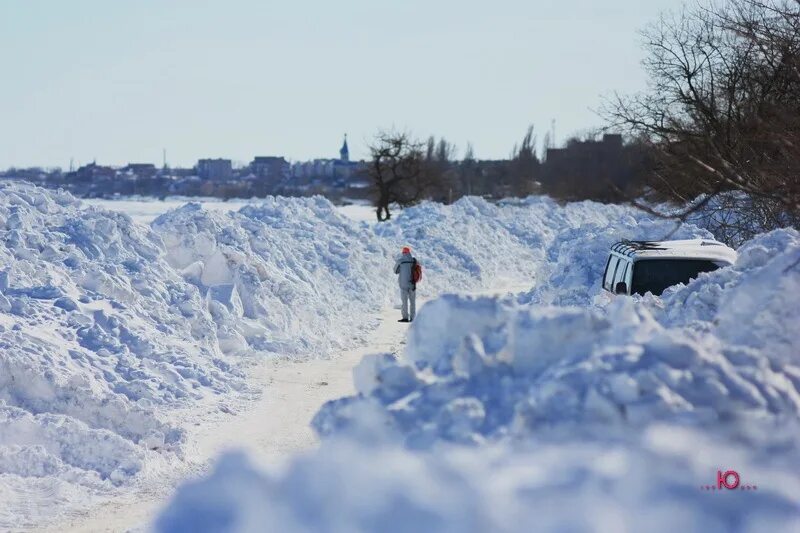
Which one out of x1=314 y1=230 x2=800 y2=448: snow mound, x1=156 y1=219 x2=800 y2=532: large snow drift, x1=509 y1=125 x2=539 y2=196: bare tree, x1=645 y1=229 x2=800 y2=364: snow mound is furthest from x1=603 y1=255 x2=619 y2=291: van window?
x1=509 y1=125 x2=539 y2=196: bare tree

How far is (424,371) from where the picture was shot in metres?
5.14

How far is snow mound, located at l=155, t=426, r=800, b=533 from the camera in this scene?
399 centimetres

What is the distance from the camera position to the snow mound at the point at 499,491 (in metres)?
3.99

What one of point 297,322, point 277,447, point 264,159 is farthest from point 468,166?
point 277,447

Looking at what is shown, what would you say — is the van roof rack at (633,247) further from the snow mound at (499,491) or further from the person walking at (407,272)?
the snow mound at (499,491)

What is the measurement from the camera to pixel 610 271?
13570 millimetres

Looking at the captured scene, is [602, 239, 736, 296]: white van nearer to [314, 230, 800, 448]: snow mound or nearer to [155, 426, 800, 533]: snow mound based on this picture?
[314, 230, 800, 448]: snow mound

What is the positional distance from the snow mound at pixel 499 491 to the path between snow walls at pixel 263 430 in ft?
6.14

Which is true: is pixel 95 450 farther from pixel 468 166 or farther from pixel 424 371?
pixel 468 166

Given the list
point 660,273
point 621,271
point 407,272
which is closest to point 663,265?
point 660,273

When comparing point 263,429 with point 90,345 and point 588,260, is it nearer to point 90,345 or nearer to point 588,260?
point 90,345

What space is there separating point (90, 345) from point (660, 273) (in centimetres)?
675

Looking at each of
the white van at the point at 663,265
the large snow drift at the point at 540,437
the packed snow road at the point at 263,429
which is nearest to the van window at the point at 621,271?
the white van at the point at 663,265

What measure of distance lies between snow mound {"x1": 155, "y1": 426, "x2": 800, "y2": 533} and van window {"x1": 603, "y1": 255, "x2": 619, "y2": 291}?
8.82 metres
